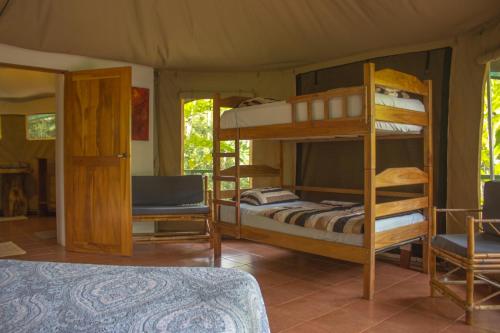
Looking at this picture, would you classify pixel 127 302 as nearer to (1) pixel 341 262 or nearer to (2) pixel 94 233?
(1) pixel 341 262

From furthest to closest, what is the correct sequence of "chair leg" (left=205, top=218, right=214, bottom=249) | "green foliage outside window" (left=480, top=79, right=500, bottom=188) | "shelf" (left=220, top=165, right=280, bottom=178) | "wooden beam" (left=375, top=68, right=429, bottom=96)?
"chair leg" (left=205, top=218, right=214, bottom=249), "shelf" (left=220, top=165, right=280, bottom=178), "green foliage outside window" (left=480, top=79, right=500, bottom=188), "wooden beam" (left=375, top=68, right=429, bottom=96)

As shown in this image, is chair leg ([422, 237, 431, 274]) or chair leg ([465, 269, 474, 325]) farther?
chair leg ([422, 237, 431, 274])

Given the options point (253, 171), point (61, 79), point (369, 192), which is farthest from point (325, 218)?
point (61, 79)

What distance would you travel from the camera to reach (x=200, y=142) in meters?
5.54

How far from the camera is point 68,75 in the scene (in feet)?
14.5

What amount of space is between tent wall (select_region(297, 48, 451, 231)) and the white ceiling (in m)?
4.18

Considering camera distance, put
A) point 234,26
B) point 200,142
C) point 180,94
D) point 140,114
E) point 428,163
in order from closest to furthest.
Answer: point 428,163
point 234,26
point 140,114
point 180,94
point 200,142

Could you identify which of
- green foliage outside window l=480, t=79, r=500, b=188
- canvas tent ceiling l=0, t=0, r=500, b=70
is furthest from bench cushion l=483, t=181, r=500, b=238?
canvas tent ceiling l=0, t=0, r=500, b=70

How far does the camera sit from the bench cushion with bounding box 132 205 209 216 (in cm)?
427

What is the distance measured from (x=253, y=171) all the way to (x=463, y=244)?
2.43 m

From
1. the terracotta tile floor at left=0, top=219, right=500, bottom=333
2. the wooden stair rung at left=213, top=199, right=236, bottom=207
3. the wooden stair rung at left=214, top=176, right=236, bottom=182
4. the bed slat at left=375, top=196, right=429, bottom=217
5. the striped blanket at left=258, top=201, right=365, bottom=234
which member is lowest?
the terracotta tile floor at left=0, top=219, right=500, bottom=333

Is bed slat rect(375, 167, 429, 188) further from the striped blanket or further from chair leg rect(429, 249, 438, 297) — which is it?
chair leg rect(429, 249, 438, 297)

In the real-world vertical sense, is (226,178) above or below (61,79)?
below

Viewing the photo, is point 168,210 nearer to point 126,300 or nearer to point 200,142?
point 200,142
